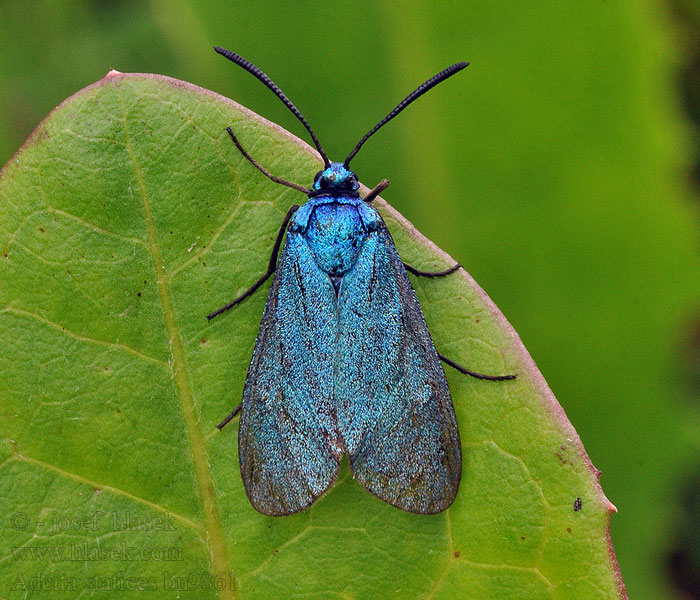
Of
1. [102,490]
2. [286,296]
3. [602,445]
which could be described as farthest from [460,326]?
[602,445]

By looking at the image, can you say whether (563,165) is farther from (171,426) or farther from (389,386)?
(171,426)

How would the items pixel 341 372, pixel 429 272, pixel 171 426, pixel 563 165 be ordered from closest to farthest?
pixel 171 426 < pixel 429 272 < pixel 341 372 < pixel 563 165

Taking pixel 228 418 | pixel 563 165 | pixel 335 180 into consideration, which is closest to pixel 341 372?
pixel 228 418

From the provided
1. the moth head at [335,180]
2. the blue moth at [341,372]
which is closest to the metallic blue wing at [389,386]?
the blue moth at [341,372]

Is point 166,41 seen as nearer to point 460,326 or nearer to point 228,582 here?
point 460,326

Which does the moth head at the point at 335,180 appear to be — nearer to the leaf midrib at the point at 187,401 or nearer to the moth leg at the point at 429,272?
the moth leg at the point at 429,272

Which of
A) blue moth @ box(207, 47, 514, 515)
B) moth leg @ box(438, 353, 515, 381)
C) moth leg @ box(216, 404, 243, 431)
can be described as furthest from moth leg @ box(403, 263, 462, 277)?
moth leg @ box(216, 404, 243, 431)
